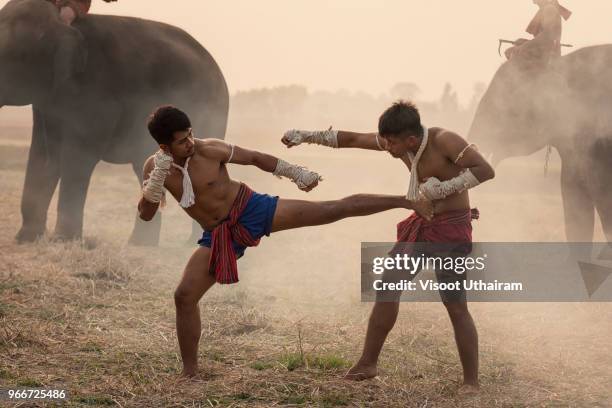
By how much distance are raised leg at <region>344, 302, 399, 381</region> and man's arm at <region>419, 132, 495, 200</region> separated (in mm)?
747

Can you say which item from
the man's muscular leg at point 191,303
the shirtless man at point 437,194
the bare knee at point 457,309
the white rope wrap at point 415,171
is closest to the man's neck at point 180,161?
the man's muscular leg at point 191,303

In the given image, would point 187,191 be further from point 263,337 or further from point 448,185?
point 263,337

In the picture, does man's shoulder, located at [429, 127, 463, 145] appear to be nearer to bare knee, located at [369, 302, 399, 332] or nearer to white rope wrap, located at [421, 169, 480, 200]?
white rope wrap, located at [421, 169, 480, 200]

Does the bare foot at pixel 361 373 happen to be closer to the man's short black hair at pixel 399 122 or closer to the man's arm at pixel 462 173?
the man's arm at pixel 462 173

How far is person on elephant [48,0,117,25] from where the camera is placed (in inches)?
436

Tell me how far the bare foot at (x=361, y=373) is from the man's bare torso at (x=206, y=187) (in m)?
1.26

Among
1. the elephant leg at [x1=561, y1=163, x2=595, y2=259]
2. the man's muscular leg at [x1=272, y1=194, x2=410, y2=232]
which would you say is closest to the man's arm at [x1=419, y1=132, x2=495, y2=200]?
the man's muscular leg at [x1=272, y1=194, x2=410, y2=232]

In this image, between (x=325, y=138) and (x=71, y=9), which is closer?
(x=325, y=138)

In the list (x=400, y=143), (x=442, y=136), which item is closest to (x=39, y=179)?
(x=400, y=143)

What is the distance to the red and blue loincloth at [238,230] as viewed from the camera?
18.2ft

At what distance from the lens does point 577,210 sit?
1046 cm

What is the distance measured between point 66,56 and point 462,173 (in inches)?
267

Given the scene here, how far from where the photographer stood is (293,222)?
580cm

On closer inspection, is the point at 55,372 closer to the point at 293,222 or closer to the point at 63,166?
the point at 293,222
